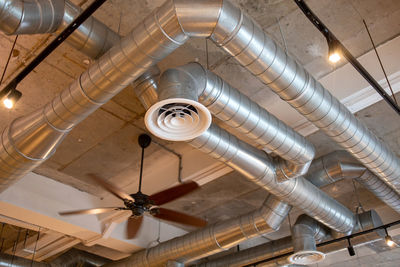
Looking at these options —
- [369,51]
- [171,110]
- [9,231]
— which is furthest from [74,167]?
[369,51]

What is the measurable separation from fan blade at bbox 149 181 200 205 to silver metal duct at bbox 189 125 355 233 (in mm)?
494

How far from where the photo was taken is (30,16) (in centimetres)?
282

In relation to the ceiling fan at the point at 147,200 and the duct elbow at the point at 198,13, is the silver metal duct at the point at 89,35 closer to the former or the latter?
the duct elbow at the point at 198,13

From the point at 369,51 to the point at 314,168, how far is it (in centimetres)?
163

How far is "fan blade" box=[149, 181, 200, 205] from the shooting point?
4339mm

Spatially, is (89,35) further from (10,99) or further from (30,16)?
(10,99)

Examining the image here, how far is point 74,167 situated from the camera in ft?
18.2

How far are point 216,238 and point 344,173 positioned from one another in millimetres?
1989

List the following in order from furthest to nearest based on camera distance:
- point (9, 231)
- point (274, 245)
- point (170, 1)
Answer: point (9, 231) < point (274, 245) < point (170, 1)

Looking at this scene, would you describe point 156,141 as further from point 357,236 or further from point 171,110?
point 357,236

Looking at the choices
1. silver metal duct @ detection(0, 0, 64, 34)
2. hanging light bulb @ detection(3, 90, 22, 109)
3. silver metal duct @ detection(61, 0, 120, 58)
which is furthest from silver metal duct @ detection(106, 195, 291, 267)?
silver metal duct @ detection(0, 0, 64, 34)

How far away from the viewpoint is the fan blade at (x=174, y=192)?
4339 mm

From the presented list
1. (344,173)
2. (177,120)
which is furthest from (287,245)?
(177,120)

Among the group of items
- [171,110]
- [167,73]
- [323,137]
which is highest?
[323,137]
